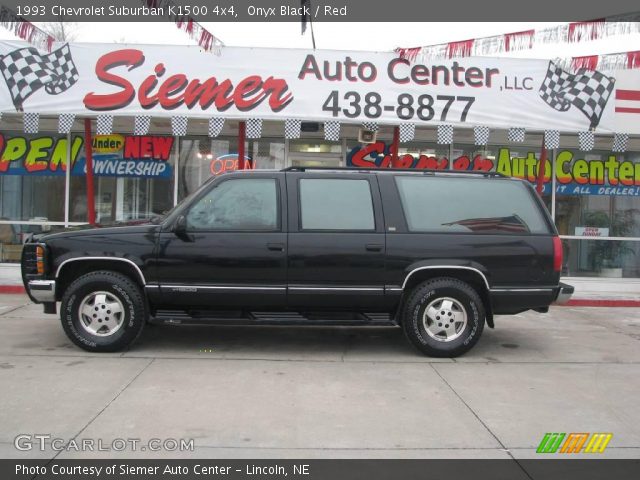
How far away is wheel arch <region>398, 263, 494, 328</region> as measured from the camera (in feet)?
19.9

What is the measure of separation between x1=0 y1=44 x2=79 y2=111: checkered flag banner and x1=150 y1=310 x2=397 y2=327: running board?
4.88 meters

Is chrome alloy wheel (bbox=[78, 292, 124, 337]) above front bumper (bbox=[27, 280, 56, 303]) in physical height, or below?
below

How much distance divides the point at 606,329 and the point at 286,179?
5037 millimetres

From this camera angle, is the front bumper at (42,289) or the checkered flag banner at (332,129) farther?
the checkered flag banner at (332,129)

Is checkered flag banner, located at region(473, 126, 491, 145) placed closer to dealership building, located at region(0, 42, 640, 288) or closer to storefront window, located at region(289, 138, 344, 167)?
dealership building, located at region(0, 42, 640, 288)

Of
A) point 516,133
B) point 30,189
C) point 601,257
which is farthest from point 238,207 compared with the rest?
point 601,257

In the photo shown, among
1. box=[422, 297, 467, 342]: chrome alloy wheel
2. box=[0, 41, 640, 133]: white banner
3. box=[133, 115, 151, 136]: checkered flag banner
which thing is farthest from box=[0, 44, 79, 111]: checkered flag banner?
box=[422, 297, 467, 342]: chrome alloy wheel

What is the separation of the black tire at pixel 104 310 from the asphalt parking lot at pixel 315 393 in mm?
156

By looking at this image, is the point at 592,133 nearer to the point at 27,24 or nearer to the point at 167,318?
the point at 167,318

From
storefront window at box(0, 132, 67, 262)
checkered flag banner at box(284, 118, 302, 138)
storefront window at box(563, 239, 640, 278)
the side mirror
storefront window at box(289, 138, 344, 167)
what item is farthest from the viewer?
storefront window at box(289, 138, 344, 167)

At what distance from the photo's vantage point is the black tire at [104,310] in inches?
237

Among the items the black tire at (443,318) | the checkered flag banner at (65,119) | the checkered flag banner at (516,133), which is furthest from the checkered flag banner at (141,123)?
the checkered flag banner at (516,133)

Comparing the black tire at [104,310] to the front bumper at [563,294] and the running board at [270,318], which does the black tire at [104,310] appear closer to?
the running board at [270,318]
